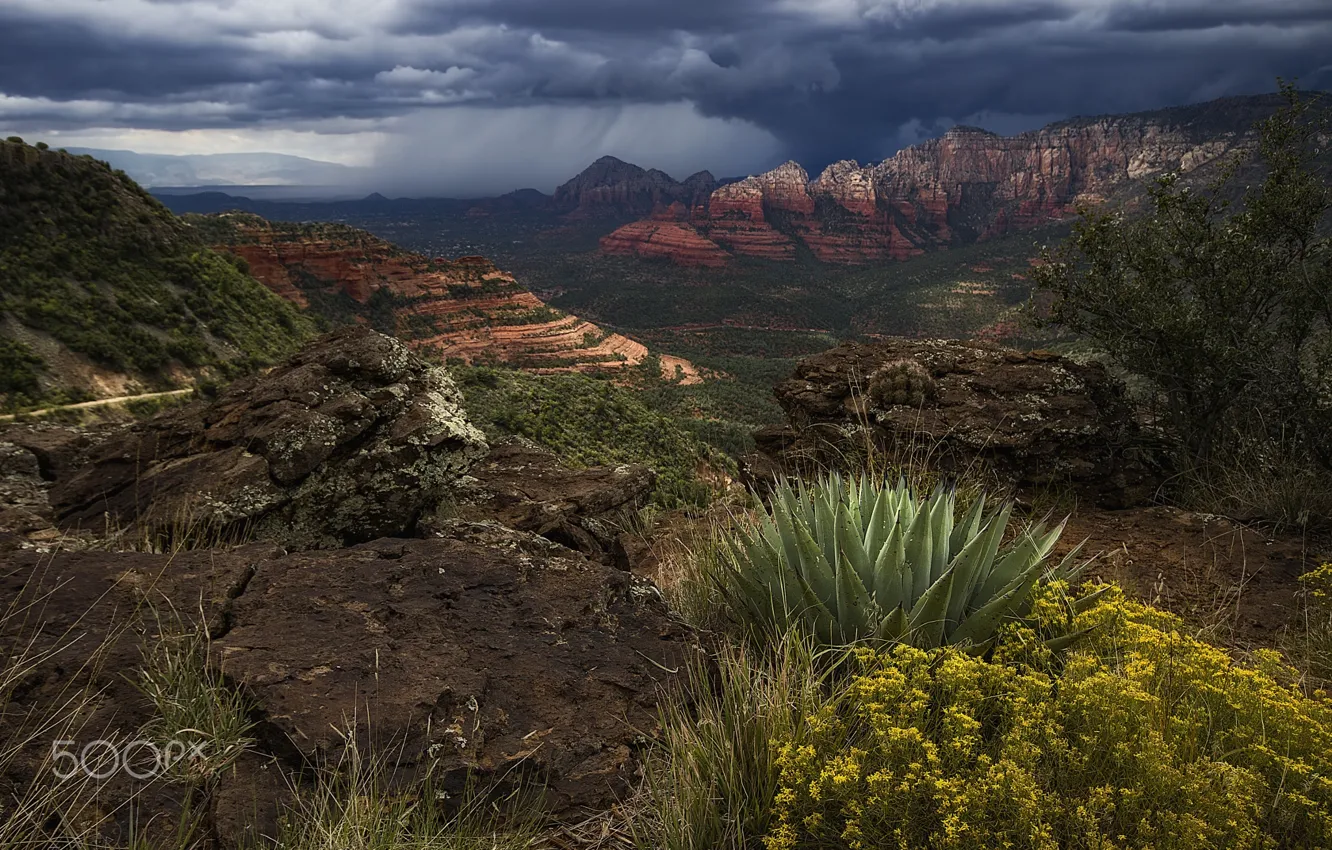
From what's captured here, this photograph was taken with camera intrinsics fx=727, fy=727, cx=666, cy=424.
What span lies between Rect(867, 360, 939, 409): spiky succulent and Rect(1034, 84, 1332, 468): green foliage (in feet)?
6.47

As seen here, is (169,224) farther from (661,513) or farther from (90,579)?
(90,579)

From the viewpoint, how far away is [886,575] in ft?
11.5

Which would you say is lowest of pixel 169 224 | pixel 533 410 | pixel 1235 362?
pixel 533 410

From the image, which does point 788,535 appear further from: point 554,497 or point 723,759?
point 554,497

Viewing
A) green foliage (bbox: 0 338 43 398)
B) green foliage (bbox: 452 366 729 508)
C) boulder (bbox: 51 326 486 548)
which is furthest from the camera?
green foliage (bbox: 0 338 43 398)

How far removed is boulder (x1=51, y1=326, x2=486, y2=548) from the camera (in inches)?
179

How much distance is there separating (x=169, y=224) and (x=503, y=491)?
36.3m

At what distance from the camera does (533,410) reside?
2147cm

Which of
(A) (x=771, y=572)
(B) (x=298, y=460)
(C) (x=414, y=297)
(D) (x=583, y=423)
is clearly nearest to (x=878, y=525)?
(A) (x=771, y=572)

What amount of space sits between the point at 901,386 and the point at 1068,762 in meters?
5.64

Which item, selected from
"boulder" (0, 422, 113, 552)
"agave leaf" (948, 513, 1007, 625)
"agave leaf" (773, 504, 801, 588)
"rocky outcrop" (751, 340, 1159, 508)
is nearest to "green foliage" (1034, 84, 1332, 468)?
"rocky outcrop" (751, 340, 1159, 508)

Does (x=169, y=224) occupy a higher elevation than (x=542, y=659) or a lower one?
higher

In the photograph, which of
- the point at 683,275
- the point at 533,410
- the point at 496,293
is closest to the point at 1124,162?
the point at 683,275

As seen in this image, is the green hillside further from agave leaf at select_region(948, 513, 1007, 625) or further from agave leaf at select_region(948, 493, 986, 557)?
agave leaf at select_region(948, 513, 1007, 625)
